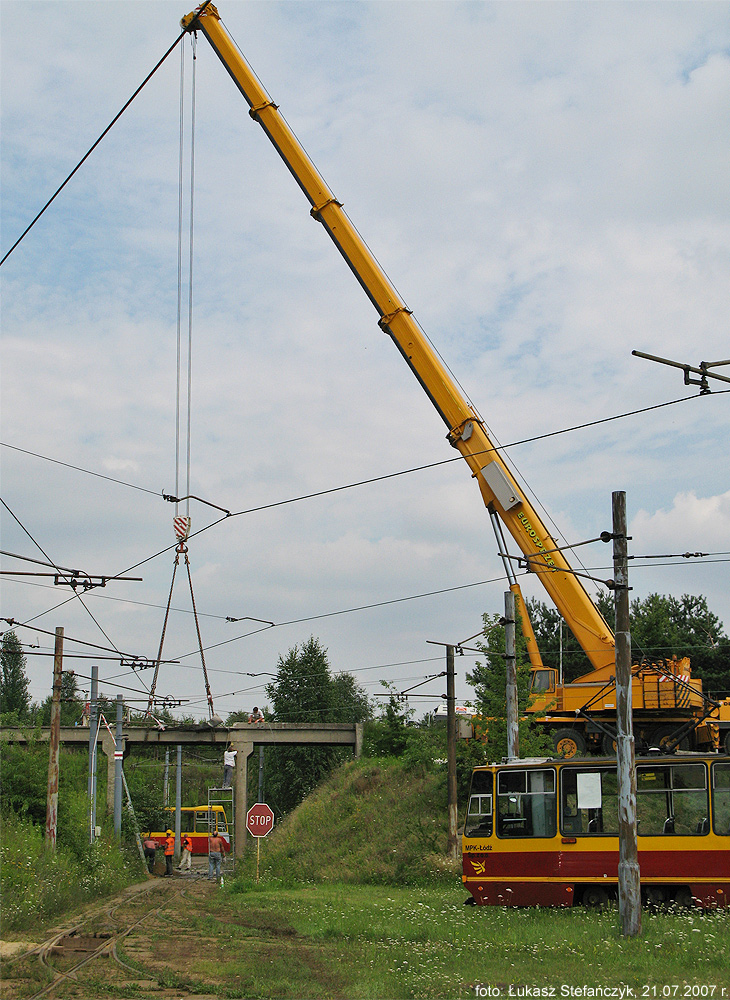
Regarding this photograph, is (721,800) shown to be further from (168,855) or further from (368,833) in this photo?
(168,855)

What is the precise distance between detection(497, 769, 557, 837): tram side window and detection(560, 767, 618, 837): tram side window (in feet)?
0.92

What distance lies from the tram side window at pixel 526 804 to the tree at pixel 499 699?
570 cm

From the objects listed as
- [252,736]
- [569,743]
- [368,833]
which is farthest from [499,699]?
[252,736]

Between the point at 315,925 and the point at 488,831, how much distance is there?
4.51 meters

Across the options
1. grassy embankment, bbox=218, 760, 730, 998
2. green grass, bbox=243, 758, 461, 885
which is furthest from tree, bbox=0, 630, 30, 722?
grassy embankment, bbox=218, 760, 730, 998

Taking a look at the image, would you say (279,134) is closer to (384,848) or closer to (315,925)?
(315,925)

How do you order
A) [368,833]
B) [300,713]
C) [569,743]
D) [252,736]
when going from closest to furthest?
[569,743], [368,833], [252,736], [300,713]

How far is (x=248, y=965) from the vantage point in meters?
13.8

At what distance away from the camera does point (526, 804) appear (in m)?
20.7

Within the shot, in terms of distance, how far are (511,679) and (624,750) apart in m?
8.06

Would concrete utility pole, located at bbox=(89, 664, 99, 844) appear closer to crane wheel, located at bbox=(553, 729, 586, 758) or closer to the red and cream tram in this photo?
crane wheel, located at bbox=(553, 729, 586, 758)

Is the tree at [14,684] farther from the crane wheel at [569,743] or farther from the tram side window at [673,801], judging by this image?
the tram side window at [673,801]

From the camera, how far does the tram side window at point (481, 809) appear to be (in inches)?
832

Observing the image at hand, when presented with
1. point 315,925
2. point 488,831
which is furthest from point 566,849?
point 315,925
